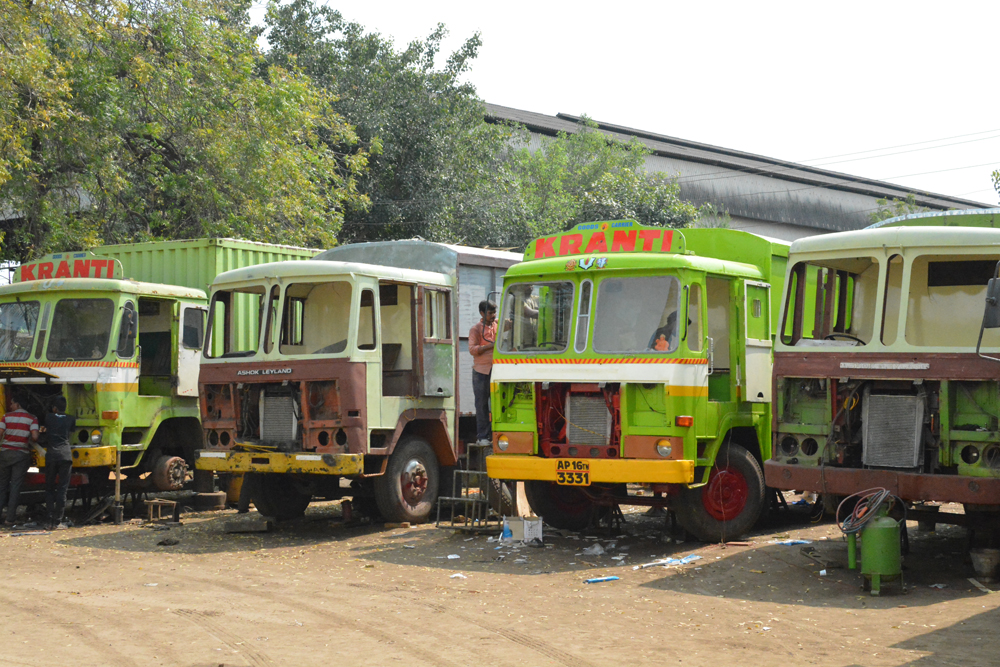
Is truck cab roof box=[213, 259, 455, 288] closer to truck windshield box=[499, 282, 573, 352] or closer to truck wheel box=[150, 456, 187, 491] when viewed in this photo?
truck windshield box=[499, 282, 573, 352]

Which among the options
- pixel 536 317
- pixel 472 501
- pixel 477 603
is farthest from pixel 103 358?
pixel 477 603

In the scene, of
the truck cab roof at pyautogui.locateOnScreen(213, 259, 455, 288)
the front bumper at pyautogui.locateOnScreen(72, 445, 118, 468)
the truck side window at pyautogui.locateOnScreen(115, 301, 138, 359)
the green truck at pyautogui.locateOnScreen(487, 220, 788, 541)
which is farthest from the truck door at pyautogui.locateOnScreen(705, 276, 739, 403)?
the front bumper at pyautogui.locateOnScreen(72, 445, 118, 468)

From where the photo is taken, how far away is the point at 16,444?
13109 millimetres

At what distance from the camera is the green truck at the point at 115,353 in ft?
44.3

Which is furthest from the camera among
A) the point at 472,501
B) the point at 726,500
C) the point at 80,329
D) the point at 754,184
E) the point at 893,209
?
the point at 754,184

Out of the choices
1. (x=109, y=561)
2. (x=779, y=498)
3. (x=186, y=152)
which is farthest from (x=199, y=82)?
(x=779, y=498)

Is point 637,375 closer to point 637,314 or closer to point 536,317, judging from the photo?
point 637,314

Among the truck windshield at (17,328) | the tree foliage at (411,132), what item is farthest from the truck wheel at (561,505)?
the tree foliage at (411,132)

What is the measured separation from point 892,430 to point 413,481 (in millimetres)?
5754

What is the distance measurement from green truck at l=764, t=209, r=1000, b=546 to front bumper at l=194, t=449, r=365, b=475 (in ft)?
14.7

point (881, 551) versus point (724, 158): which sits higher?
point (724, 158)

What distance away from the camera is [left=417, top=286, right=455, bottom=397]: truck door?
12.8m

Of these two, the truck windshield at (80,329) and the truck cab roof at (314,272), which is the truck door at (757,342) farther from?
the truck windshield at (80,329)

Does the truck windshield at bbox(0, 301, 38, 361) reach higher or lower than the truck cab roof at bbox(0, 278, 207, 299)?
lower
